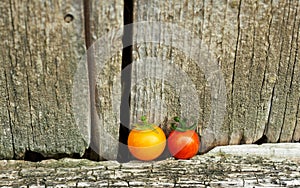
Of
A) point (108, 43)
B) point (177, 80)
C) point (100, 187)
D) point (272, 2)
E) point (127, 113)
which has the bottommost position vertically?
point (100, 187)

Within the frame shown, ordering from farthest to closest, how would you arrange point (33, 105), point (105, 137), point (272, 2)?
point (105, 137), point (33, 105), point (272, 2)

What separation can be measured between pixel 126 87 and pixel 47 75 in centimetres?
35

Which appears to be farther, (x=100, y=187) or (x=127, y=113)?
(x=127, y=113)

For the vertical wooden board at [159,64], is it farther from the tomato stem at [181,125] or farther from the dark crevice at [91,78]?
the dark crevice at [91,78]

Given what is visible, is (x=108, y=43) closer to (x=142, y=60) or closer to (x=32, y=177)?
(x=142, y=60)

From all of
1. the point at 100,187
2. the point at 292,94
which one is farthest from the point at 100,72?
the point at 292,94

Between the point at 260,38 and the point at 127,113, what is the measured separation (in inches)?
27.0

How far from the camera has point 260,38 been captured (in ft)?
6.58

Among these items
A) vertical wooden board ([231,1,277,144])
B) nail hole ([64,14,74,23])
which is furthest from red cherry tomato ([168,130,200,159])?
nail hole ([64,14,74,23])

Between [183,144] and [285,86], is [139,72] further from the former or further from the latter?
[285,86]

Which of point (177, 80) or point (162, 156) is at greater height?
point (177, 80)

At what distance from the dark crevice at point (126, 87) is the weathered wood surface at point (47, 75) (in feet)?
0.16

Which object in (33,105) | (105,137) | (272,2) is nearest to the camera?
(272,2)

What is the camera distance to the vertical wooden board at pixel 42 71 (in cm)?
183
